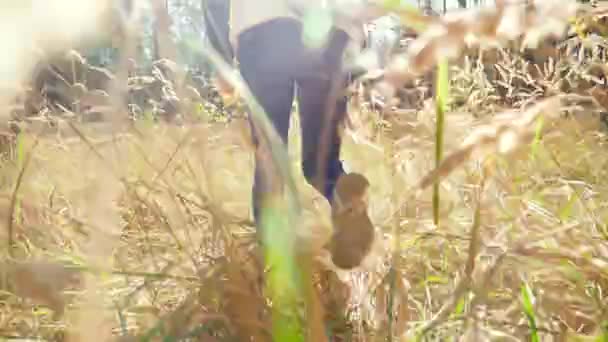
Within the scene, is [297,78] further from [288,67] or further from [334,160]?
[334,160]

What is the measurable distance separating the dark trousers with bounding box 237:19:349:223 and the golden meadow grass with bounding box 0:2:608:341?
0.11ft

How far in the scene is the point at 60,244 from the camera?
0.85 meters

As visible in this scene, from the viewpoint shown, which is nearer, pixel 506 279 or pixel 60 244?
pixel 506 279

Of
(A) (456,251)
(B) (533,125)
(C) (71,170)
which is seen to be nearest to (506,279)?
(A) (456,251)

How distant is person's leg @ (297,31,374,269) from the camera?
41cm

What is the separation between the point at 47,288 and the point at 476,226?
251 mm

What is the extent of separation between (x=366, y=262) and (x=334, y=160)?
1.13ft

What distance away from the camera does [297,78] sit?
0.88m

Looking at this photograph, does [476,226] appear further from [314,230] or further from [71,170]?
[71,170]

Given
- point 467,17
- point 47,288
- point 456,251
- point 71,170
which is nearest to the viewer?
point 467,17

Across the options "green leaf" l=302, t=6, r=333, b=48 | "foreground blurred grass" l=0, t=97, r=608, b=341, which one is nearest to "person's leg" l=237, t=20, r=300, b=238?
"foreground blurred grass" l=0, t=97, r=608, b=341

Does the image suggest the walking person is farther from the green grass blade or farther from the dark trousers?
the green grass blade

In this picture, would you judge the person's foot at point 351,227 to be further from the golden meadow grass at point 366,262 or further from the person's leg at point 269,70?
the person's leg at point 269,70

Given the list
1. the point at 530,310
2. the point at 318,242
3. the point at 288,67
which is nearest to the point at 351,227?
the point at 318,242
